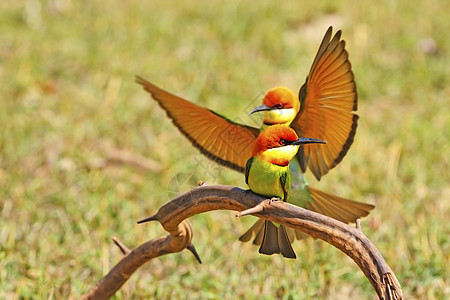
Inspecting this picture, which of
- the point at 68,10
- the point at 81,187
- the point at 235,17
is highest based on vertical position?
the point at 235,17

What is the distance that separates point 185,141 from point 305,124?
2641mm

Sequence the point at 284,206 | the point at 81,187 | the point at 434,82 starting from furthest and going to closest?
the point at 434,82
the point at 81,187
the point at 284,206

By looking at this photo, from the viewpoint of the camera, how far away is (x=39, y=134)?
4.34 meters

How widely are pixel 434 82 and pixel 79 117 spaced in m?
2.88

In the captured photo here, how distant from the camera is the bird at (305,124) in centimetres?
173

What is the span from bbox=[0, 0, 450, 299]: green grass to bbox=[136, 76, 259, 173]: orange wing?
3.1 inches

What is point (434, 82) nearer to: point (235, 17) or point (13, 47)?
point (235, 17)

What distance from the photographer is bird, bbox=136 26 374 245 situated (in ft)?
5.69

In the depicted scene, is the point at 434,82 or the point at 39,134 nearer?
the point at 39,134

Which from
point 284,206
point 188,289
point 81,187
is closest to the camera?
point 284,206

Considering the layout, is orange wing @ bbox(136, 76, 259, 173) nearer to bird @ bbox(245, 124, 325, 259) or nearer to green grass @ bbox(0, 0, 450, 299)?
green grass @ bbox(0, 0, 450, 299)

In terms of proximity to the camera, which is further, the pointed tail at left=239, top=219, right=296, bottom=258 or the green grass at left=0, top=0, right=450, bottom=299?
the green grass at left=0, top=0, right=450, bottom=299

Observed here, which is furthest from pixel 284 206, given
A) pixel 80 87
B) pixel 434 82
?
pixel 434 82

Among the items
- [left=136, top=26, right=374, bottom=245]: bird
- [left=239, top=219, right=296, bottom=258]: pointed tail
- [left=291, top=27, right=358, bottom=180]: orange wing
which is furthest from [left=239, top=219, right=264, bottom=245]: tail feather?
[left=291, top=27, right=358, bottom=180]: orange wing
